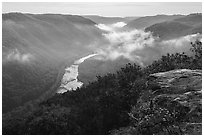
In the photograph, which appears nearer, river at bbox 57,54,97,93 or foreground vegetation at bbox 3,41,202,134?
foreground vegetation at bbox 3,41,202,134

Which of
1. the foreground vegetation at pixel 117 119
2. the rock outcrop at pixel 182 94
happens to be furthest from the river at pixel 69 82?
the rock outcrop at pixel 182 94

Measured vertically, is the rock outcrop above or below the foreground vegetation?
above

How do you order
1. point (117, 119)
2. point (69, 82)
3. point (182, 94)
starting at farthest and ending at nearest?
point (69, 82), point (117, 119), point (182, 94)

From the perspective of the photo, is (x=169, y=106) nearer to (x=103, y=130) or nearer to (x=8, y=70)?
(x=103, y=130)

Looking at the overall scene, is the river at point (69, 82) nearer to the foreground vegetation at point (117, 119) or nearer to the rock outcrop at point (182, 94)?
the foreground vegetation at point (117, 119)

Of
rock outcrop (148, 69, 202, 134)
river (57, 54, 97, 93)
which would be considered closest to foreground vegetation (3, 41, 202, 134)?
rock outcrop (148, 69, 202, 134)

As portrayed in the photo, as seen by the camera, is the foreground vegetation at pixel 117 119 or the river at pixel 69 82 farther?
the river at pixel 69 82

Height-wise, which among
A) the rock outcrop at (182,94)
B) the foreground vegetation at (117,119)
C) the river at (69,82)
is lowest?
the river at (69,82)

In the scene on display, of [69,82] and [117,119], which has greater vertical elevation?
[117,119]

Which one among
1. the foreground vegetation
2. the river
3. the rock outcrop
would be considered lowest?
the river

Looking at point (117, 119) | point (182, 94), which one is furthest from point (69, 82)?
point (182, 94)

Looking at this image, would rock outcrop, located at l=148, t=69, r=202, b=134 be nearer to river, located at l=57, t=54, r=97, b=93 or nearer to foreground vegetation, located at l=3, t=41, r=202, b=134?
foreground vegetation, located at l=3, t=41, r=202, b=134

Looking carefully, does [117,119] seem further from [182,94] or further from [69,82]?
[69,82]
